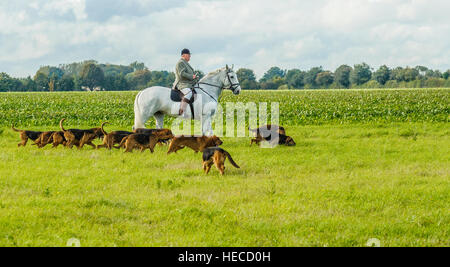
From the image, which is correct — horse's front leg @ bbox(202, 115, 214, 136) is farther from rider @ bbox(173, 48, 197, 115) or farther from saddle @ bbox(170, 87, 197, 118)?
rider @ bbox(173, 48, 197, 115)

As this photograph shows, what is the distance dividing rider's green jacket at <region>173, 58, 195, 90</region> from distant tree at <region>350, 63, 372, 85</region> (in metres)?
124

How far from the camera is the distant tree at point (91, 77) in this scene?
3765 inches

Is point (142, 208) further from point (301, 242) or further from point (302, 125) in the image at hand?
point (302, 125)

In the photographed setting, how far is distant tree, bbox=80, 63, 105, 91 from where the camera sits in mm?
95625

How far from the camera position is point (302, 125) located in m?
20.0

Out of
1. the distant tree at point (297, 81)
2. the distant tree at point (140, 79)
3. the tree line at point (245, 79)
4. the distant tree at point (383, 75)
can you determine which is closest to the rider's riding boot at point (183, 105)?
the tree line at point (245, 79)

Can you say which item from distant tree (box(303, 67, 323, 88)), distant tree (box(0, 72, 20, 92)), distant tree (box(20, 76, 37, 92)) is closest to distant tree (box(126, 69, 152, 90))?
distant tree (box(20, 76, 37, 92))

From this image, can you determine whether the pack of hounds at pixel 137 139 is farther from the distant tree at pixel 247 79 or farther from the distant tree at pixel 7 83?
the distant tree at pixel 7 83

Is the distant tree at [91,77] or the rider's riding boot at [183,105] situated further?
the distant tree at [91,77]

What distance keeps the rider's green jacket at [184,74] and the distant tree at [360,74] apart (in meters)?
124

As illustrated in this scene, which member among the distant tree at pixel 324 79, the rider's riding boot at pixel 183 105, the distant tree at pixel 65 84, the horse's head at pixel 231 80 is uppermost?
the distant tree at pixel 324 79

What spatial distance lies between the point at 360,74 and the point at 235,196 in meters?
132
